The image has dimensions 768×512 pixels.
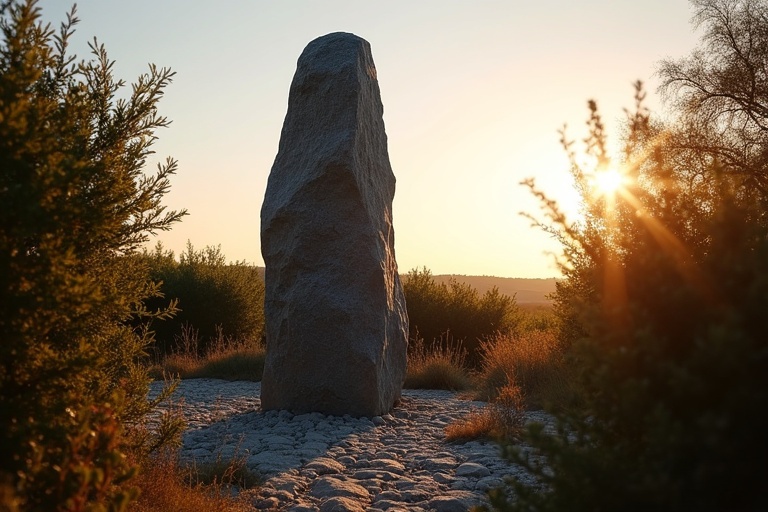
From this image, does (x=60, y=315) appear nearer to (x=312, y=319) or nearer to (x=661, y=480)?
(x=661, y=480)

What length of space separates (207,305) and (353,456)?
10881 mm

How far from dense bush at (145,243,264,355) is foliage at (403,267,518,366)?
3789 millimetres

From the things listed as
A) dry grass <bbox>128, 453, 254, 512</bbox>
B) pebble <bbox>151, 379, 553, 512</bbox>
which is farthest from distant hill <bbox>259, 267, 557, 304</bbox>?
dry grass <bbox>128, 453, 254, 512</bbox>

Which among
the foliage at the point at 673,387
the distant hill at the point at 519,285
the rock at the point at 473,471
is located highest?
the distant hill at the point at 519,285

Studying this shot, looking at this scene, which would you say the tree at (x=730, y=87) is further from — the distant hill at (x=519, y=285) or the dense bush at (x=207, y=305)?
the distant hill at (x=519, y=285)

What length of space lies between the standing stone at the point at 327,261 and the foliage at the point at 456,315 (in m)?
7.68

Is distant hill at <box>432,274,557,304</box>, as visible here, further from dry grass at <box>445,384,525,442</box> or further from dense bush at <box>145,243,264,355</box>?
dry grass at <box>445,384,525,442</box>

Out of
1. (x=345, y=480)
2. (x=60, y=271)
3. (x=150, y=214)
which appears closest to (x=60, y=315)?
(x=60, y=271)

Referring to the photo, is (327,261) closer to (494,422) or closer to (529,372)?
(494,422)

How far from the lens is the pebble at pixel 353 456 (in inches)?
204

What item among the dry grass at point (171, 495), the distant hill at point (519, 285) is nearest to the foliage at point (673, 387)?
the dry grass at point (171, 495)

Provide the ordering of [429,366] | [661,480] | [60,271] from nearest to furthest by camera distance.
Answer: [661,480]
[60,271]
[429,366]

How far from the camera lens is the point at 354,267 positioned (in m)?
8.14

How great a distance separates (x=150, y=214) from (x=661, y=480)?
3.39 metres
